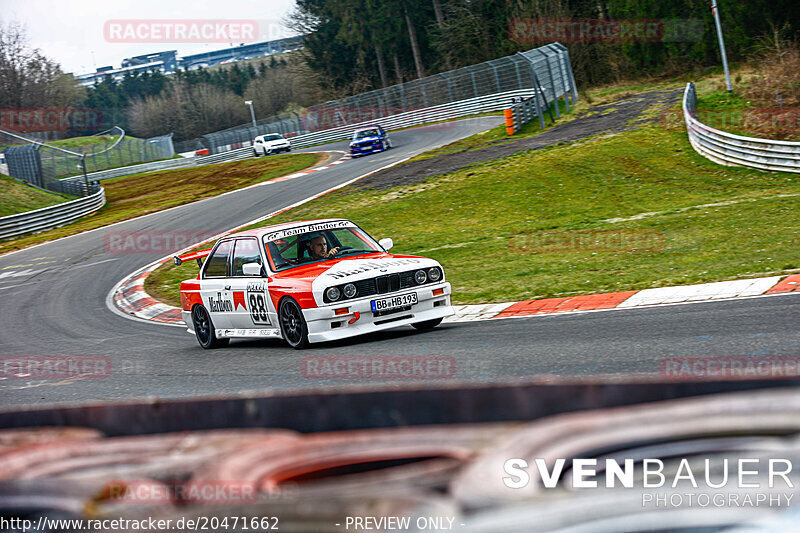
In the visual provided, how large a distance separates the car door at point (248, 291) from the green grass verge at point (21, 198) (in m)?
27.7

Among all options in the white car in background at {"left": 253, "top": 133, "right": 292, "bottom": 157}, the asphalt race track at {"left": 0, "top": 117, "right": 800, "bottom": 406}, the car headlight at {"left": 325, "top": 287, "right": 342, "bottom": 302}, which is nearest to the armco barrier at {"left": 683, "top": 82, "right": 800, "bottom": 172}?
the asphalt race track at {"left": 0, "top": 117, "right": 800, "bottom": 406}

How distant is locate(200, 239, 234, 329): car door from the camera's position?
35.1 ft

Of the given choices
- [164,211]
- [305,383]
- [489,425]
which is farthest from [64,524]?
[164,211]

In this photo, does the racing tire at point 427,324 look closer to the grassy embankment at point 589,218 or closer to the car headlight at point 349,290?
the car headlight at point 349,290

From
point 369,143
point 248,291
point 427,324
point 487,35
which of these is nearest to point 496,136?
point 369,143

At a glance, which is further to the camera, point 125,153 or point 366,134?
point 125,153

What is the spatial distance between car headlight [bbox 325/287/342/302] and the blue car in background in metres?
32.9

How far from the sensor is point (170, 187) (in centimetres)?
4456

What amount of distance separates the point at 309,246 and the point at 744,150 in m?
15.9

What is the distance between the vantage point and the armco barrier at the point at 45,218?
1278 inches

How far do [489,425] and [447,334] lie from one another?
6.49 meters

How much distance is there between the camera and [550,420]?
2.87 metres

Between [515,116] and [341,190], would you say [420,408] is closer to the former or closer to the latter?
[341,190]

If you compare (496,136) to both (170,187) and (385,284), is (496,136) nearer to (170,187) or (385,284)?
(170,187)
